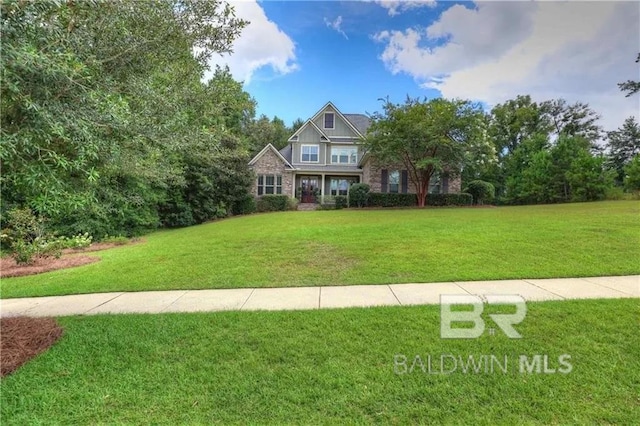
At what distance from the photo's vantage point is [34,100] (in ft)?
8.01

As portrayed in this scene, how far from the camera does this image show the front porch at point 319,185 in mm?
25677

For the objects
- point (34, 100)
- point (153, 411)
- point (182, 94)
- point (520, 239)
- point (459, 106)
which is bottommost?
point (153, 411)

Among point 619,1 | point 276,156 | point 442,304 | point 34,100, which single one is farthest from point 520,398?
point 276,156

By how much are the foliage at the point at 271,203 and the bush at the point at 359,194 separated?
4830 mm

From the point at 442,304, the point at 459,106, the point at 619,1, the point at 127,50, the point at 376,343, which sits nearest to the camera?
the point at 376,343

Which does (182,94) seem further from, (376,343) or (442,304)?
(442,304)

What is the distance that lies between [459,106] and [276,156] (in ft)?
43.9

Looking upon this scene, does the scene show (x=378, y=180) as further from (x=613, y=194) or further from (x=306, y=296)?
(x=306, y=296)

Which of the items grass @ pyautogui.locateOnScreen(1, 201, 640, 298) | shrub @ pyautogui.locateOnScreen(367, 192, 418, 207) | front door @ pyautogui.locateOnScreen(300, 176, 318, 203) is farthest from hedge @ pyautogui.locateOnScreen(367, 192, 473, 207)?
grass @ pyautogui.locateOnScreen(1, 201, 640, 298)

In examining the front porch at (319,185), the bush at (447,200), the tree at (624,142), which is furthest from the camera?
the tree at (624,142)

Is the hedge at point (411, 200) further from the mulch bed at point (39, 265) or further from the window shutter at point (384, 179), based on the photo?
the mulch bed at point (39, 265)

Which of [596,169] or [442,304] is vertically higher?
[596,169]

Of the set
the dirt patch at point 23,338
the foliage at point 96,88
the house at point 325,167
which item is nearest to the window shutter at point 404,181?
the house at point 325,167

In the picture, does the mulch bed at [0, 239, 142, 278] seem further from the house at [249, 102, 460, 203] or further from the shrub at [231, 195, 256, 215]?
the house at [249, 102, 460, 203]
